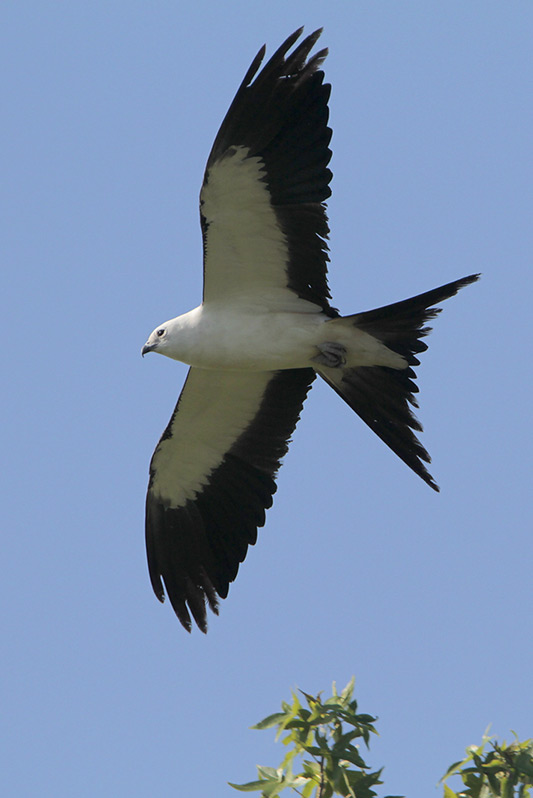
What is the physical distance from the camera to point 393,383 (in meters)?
7.81

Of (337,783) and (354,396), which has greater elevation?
(354,396)

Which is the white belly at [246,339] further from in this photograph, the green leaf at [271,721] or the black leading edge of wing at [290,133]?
the green leaf at [271,721]

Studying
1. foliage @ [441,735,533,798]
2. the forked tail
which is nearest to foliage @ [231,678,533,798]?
foliage @ [441,735,533,798]

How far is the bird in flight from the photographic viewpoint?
7211mm

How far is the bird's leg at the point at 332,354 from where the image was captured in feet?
25.7

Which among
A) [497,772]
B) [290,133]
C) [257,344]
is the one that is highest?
[290,133]

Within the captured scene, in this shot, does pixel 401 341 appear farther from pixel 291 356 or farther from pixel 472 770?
pixel 472 770

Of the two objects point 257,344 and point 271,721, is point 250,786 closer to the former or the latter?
point 271,721

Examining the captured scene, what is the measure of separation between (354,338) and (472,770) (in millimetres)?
4012

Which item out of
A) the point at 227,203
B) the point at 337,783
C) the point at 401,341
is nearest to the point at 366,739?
the point at 337,783

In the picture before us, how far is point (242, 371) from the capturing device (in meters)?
8.52

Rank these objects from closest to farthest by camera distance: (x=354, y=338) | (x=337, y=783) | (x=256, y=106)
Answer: (x=337, y=783) → (x=256, y=106) → (x=354, y=338)

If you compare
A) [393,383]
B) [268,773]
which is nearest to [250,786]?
[268,773]

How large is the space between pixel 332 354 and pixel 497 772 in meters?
4.11
